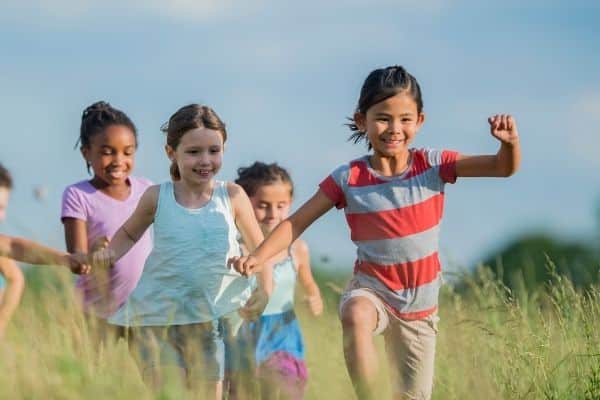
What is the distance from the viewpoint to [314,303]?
28.1ft

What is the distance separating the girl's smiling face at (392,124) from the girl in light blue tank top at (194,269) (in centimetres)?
86

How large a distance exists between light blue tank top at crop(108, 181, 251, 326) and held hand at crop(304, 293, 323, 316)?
5.77ft

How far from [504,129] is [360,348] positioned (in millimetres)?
1290

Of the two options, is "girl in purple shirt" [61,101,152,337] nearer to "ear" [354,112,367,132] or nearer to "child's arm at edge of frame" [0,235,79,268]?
"child's arm at edge of frame" [0,235,79,268]

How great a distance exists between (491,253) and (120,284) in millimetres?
40731

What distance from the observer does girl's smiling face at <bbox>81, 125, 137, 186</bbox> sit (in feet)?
26.0

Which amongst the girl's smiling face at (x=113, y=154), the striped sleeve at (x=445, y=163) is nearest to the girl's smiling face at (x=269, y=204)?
the girl's smiling face at (x=113, y=154)

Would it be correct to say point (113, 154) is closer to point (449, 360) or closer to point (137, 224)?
point (137, 224)

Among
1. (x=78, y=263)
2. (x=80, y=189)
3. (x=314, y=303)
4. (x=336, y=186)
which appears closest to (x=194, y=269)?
(x=78, y=263)

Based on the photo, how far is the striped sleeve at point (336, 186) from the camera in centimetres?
657

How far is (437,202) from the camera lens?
6.64 metres

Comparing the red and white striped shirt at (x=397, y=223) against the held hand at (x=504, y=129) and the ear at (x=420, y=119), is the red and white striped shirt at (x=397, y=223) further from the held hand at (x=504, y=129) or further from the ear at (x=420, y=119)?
the held hand at (x=504, y=129)

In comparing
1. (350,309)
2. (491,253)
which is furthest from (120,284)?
(491,253)

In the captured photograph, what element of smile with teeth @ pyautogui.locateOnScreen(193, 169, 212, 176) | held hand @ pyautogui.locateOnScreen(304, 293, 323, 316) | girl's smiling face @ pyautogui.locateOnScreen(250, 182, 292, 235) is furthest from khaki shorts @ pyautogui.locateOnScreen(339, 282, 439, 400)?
girl's smiling face @ pyautogui.locateOnScreen(250, 182, 292, 235)
